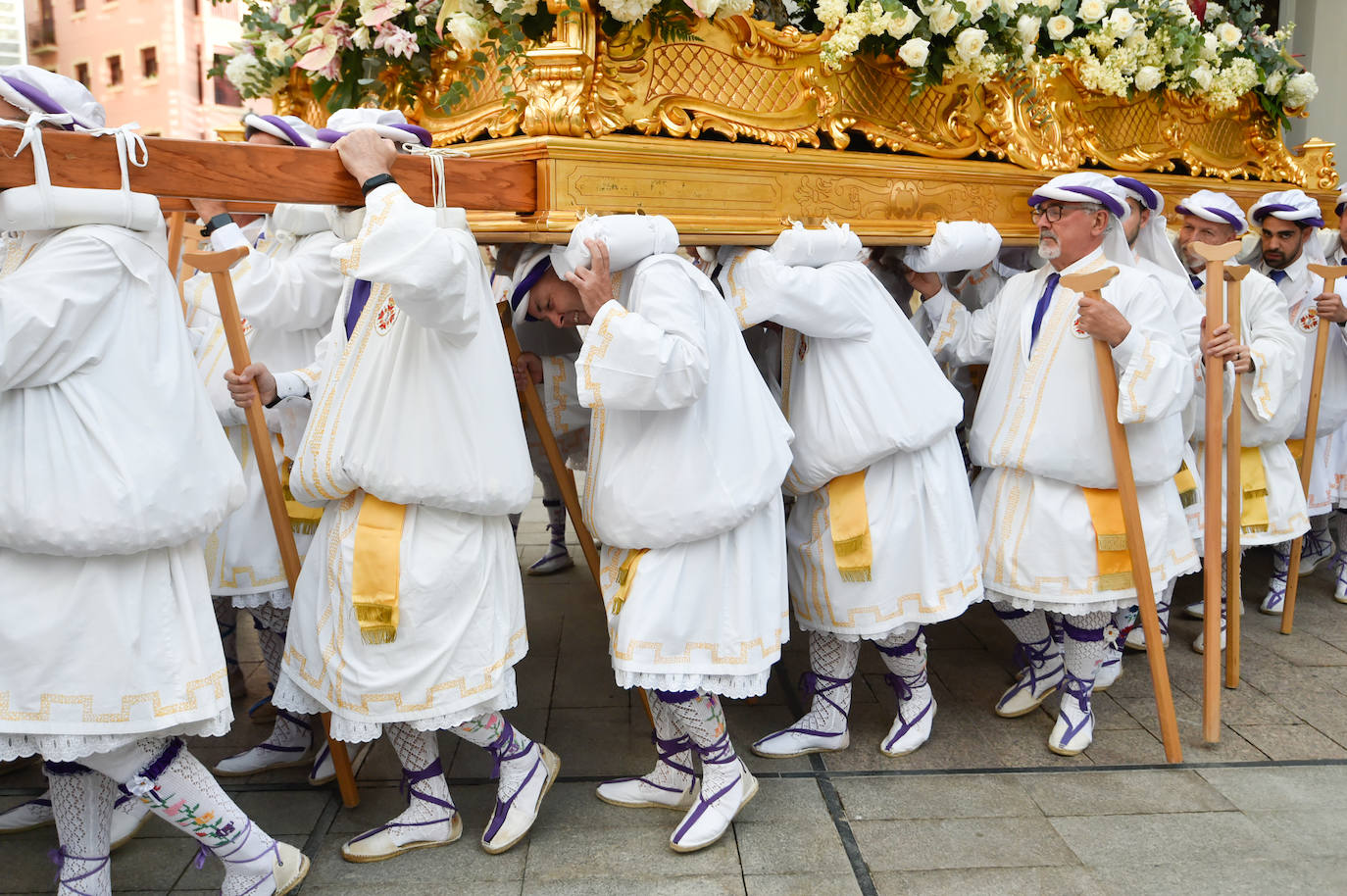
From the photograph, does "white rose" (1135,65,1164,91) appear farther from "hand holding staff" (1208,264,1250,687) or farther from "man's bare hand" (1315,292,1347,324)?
"man's bare hand" (1315,292,1347,324)

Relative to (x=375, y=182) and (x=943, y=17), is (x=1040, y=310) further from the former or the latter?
(x=375, y=182)

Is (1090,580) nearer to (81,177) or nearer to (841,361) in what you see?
(841,361)

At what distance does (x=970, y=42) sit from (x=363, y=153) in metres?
2.11

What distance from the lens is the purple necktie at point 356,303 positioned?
273 cm

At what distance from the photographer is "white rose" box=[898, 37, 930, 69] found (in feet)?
11.2

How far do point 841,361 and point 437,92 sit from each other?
1.53 meters

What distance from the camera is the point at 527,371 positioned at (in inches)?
139

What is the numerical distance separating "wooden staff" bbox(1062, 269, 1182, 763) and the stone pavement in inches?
7.4

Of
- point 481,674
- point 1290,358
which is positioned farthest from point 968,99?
point 481,674

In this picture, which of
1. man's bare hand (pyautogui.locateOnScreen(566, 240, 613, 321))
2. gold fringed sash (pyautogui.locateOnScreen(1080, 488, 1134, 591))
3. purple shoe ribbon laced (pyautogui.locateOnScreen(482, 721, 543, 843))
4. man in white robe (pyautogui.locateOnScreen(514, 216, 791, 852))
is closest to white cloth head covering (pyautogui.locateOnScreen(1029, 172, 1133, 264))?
gold fringed sash (pyautogui.locateOnScreen(1080, 488, 1134, 591))

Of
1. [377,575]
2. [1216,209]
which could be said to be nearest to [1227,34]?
[1216,209]

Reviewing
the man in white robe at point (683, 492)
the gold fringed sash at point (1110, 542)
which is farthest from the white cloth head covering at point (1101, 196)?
the man in white robe at point (683, 492)

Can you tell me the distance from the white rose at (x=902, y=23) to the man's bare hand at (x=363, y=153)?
68.4 inches

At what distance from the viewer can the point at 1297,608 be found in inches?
197
